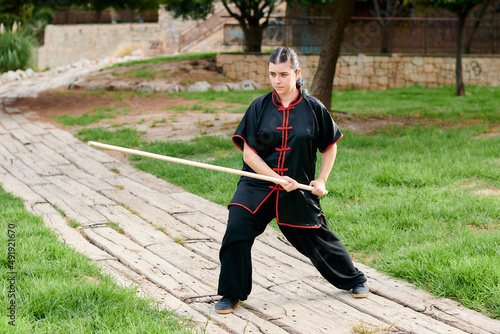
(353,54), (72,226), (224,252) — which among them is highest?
(353,54)

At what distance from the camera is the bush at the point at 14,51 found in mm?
23152

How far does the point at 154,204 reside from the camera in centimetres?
616

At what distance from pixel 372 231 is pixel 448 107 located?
8954mm

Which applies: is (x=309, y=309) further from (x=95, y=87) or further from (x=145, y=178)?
(x=95, y=87)

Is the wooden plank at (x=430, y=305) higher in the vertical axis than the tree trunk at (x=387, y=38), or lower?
lower

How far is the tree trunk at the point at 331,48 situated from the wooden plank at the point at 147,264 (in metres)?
6.78

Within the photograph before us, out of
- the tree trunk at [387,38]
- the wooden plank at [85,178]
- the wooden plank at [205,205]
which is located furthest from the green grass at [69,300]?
the tree trunk at [387,38]

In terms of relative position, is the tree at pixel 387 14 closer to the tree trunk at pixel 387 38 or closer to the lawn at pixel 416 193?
the tree trunk at pixel 387 38

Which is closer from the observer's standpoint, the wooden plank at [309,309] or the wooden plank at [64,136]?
the wooden plank at [309,309]

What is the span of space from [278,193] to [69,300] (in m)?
1.40

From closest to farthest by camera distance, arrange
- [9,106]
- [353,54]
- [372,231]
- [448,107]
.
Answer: [372,231]
[448,107]
[9,106]
[353,54]

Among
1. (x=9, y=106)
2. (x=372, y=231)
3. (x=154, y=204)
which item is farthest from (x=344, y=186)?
(x=9, y=106)

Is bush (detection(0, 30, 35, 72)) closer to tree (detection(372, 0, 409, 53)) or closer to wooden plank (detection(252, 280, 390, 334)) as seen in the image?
tree (detection(372, 0, 409, 53))

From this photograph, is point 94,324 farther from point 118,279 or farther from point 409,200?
point 409,200
